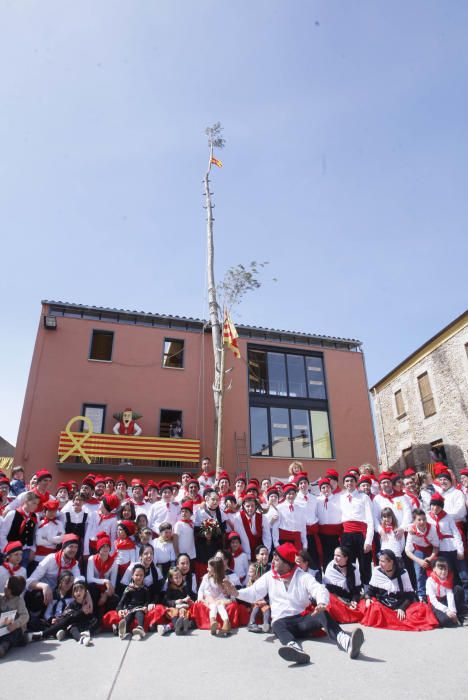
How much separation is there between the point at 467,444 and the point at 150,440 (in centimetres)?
1326

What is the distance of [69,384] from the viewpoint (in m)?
Result: 15.3

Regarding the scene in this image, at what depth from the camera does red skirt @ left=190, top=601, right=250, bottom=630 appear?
17.9 ft

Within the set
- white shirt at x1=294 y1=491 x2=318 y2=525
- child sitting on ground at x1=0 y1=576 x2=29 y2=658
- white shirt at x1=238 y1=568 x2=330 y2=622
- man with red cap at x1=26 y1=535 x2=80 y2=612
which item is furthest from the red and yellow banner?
white shirt at x1=238 y1=568 x2=330 y2=622

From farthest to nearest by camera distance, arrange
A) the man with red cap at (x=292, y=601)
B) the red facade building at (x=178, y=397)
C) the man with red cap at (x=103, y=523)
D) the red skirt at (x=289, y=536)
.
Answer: the red facade building at (x=178, y=397) → the red skirt at (x=289, y=536) → the man with red cap at (x=103, y=523) → the man with red cap at (x=292, y=601)

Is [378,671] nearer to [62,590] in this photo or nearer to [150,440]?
[62,590]

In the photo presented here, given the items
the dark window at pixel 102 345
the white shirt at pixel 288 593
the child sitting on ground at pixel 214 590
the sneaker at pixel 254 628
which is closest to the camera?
the white shirt at pixel 288 593

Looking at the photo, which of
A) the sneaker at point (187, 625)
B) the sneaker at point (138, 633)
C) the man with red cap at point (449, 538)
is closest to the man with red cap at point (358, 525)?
the man with red cap at point (449, 538)

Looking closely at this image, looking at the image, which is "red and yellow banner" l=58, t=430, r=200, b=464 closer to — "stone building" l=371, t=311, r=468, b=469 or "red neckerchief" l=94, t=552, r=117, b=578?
"red neckerchief" l=94, t=552, r=117, b=578

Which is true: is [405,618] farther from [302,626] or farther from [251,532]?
[251,532]

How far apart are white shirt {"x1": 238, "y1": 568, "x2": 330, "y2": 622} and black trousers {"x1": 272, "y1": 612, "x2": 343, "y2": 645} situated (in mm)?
88

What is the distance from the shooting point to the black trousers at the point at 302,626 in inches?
176

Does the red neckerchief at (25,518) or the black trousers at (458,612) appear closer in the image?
the black trousers at (458,612)

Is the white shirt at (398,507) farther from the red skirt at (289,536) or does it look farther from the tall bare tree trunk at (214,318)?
the tall bare tree trunk at (214,318)

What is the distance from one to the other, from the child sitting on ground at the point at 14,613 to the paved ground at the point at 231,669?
0.13m
